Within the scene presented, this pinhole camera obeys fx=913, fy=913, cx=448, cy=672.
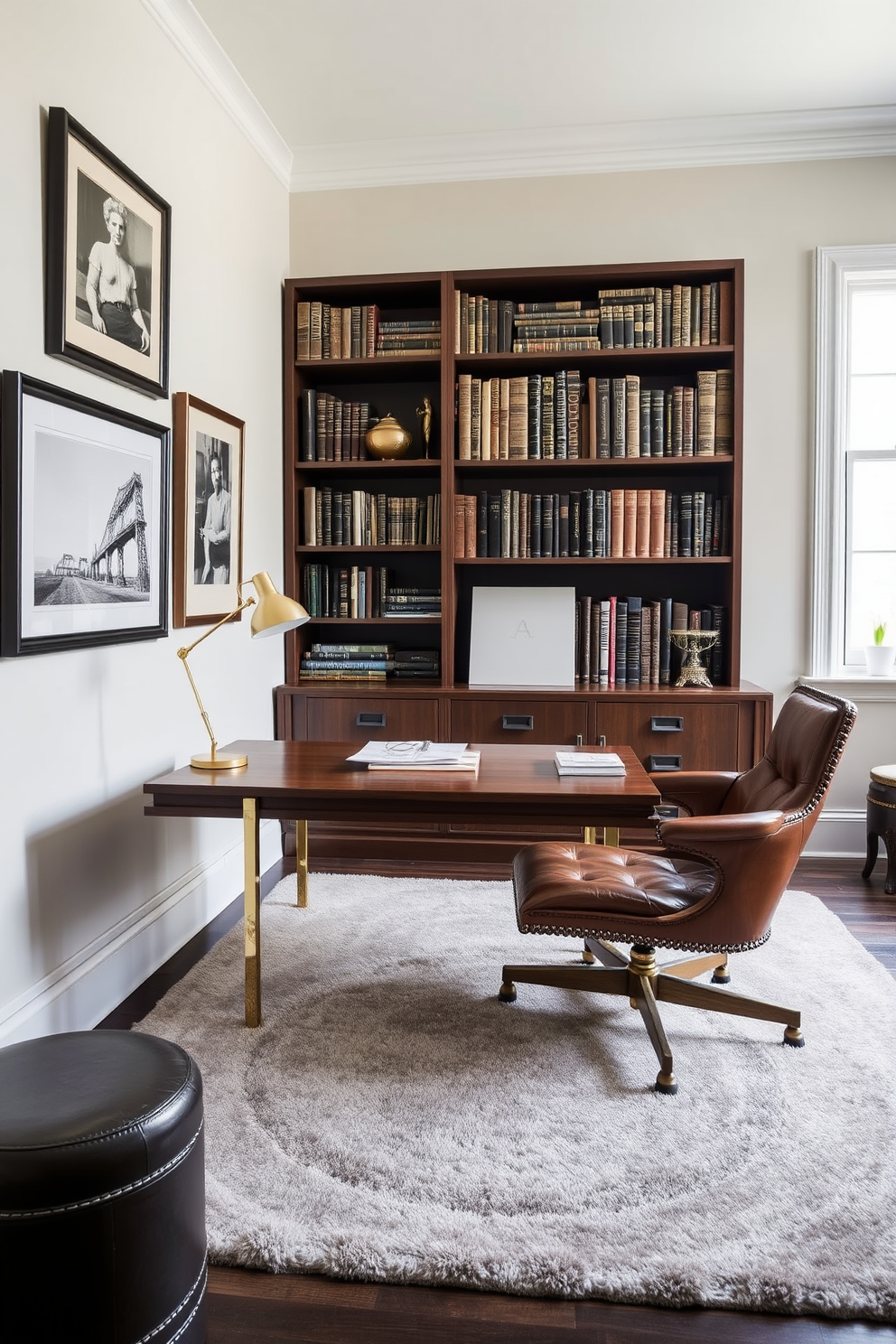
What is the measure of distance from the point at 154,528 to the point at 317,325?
168cm

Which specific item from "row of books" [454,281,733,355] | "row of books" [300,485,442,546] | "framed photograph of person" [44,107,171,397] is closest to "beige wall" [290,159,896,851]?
"row of books" [454,281,733,355]

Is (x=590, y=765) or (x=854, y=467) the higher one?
(x=854, y=467)

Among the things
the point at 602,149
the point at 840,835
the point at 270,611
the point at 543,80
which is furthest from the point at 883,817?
the point at 543,80

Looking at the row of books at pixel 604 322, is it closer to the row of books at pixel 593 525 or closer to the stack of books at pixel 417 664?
the row of books at pixel 593 525

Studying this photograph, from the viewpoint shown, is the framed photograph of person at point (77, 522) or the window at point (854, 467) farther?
the window at point (854, 467)

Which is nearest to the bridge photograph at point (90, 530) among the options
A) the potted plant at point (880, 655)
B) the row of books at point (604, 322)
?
the row of books at point (604, 322)

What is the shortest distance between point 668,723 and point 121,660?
2.12 m

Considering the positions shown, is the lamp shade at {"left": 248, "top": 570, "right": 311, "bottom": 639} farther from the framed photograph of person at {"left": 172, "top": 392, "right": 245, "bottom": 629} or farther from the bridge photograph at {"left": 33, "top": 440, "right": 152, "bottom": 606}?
the framed photograph of person at {"left": 172, "top": 392, "right": 245, "bottom": 629}

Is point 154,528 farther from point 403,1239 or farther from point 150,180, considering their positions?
point 403,1239

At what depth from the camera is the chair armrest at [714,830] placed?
2.10 metres

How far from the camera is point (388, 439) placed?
395 cm

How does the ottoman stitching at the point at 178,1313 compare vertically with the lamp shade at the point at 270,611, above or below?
below

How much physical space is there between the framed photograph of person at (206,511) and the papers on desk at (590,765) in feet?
4.31

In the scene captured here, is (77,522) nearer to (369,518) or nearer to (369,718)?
(369,718)
